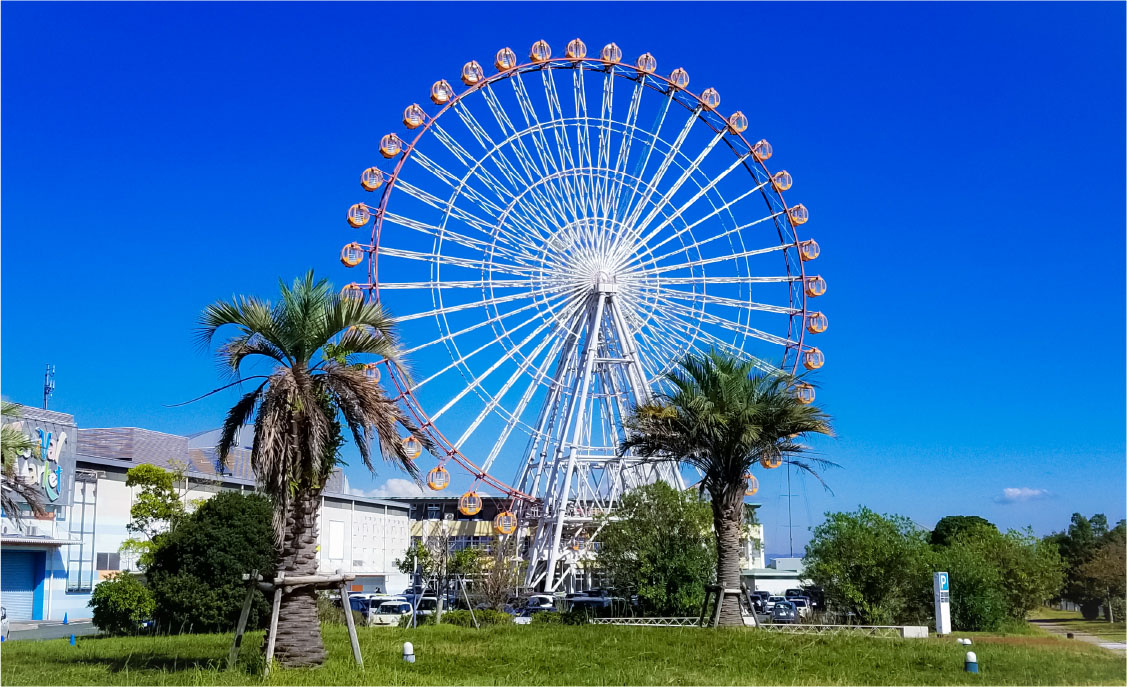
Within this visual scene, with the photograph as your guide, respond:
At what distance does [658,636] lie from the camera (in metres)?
20.9

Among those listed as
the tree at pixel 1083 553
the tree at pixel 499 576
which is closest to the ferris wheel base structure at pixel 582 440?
the tree at pixel 499 576

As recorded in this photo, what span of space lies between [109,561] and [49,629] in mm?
9287

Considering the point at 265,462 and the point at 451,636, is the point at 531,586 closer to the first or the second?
the point at 451,636

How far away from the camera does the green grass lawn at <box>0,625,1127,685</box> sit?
1516 cm

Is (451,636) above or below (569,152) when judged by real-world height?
below

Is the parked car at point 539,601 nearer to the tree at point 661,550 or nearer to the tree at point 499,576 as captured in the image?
the tree at point 499,576

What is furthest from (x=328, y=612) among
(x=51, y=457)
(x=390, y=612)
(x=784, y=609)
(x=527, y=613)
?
(x=51, y=457)

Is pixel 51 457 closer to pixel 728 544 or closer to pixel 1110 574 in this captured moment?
pixel 728 544

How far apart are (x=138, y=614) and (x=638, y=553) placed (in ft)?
43.0

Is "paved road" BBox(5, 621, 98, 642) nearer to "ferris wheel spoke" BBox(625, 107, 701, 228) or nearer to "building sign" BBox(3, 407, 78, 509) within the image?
"building sign" BBox(3, 407, 78, 509)

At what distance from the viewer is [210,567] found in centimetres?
2783

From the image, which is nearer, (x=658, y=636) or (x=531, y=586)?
(x=658, y=636)

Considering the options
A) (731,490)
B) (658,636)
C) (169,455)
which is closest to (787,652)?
(658,636)

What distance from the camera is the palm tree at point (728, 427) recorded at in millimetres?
23469
